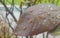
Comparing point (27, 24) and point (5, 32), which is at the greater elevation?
point (27, 24)

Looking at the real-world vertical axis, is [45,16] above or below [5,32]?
above

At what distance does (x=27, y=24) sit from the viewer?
0.57 meters

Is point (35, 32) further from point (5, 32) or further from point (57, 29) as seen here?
point (5, 32)

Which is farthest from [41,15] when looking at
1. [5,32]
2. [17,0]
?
[17,0]

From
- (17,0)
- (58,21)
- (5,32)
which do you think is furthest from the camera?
(17,0)

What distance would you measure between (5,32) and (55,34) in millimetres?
516

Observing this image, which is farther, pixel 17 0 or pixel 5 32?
pixel 17 0

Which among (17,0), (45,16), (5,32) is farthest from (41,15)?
(17,0)

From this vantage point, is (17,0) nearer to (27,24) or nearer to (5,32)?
(5,32)

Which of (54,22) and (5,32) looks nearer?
(54,22)

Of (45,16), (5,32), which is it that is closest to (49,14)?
(45,16)

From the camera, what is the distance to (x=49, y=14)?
1.87ft

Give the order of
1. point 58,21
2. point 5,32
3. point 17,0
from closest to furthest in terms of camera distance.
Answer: point 58,21 < point 5,32 < point 17,0

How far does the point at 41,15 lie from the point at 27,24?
56 millimetres
